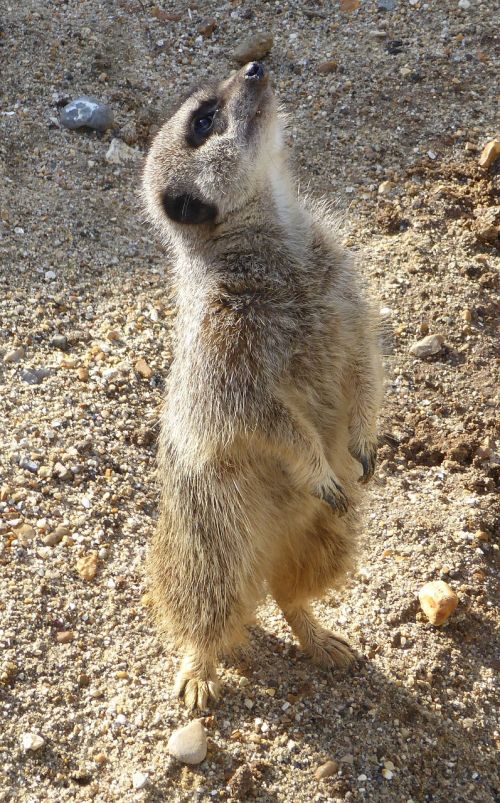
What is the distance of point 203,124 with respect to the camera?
245 cm

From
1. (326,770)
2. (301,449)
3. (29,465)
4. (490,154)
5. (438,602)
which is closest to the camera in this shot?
(301,449)

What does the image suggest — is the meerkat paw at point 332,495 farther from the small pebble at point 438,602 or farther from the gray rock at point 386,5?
the gray rock at point 386,5

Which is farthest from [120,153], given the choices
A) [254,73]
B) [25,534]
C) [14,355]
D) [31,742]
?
[31,742]

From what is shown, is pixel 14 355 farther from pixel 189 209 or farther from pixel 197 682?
pixel 197 682

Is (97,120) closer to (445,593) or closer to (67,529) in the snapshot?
(67,529)

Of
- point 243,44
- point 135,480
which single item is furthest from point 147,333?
point 243,44

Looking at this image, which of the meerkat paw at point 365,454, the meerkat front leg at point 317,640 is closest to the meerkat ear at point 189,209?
the meerkat paw at point 365,454

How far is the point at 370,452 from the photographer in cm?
264

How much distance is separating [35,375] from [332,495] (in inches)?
54.9

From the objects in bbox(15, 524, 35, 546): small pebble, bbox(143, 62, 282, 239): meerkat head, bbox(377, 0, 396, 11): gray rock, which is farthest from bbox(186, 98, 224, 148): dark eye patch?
bbox(377, 0, 396, 11): gray rock

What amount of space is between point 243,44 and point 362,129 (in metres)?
0.87

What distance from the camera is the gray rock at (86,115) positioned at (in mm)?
4117

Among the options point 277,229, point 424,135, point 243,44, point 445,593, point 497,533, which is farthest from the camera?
point 243,44

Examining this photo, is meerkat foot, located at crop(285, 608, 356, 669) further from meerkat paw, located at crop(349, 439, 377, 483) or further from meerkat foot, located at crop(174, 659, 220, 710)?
meerkat paw, located at crop(349, 439, 377, 483)
